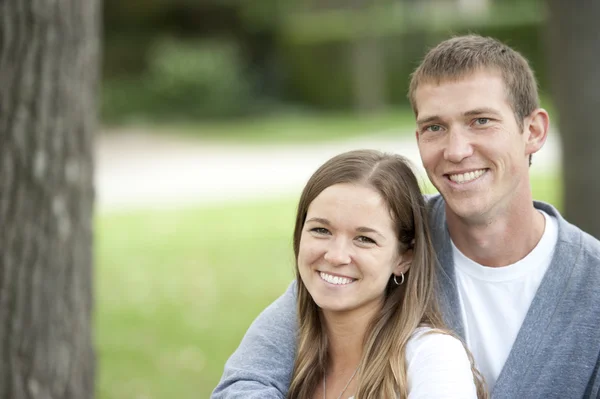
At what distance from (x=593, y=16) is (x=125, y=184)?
9.13m

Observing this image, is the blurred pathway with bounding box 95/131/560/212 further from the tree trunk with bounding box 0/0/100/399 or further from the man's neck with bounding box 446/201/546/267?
the man's neck with bounding box 446/201/546/267

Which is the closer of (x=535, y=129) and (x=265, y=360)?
(x=265, y=360)

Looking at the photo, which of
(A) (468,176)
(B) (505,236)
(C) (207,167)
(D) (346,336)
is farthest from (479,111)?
(C) (207,167)

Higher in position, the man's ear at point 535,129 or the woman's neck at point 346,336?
the man's ear at point 535,129

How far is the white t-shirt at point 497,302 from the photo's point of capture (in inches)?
107

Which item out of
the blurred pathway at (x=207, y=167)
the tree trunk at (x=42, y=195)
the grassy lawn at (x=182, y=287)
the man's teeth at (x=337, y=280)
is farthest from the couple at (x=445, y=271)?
the blurred pathway at (x=207, y=167)

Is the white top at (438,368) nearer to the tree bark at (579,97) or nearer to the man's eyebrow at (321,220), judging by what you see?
the man's eyebrow at (321,220)

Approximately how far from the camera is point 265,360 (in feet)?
8.86

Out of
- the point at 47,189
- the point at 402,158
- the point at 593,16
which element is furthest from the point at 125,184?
the point at 402,158

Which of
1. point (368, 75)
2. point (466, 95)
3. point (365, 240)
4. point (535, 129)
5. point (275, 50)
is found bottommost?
point (365, 240)

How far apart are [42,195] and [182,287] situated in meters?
4.23

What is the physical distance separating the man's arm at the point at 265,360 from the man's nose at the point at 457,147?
0.65m

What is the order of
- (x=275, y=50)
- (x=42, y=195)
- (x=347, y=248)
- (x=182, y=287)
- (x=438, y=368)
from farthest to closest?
(x=275, y=50), (x=182, y=287), (x=42, y=195), (x=347, y=248), (x=438, y=368)

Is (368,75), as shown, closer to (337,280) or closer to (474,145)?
(474,145)
